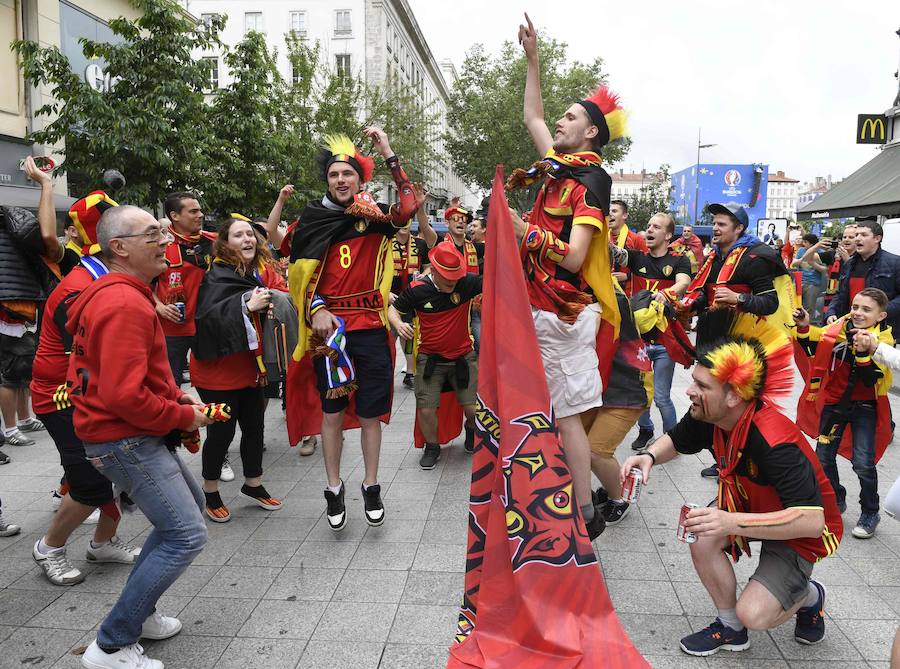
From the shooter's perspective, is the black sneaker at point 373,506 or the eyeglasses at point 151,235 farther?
the black sneaker at point 373,506

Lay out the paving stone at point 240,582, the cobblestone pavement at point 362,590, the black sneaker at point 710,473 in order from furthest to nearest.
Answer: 1. the black sneaker at point 710,473
2. the paving stone at point 240,582
3. the cobblestone pavement at point 362,590

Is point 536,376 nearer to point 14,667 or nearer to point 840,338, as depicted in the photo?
point 14,667

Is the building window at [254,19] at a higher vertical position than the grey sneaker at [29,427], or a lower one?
higher

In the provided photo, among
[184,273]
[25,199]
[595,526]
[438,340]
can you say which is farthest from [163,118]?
[595,526]

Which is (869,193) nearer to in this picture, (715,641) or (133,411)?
(715,641)

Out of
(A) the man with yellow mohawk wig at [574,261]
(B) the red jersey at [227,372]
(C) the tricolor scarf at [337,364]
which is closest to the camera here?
(A) the man with yellow mohawk wig at [574,261]

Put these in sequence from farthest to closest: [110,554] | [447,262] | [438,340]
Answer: [438,340] < [447,262] < [110,554]

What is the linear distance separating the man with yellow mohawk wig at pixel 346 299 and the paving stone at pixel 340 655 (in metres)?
1.18

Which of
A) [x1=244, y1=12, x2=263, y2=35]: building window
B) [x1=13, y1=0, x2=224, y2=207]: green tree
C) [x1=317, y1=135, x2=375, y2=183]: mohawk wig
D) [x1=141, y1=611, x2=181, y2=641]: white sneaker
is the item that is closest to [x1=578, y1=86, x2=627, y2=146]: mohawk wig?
[x1=317, y1=135, x2=375, y2=183]: mohawk wig

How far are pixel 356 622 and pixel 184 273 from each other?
2.94 metres

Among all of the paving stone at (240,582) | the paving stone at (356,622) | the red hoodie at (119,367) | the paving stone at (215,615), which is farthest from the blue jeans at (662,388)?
the red hoodie at (119,367)

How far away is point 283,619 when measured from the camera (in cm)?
313

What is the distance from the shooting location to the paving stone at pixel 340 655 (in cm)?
277

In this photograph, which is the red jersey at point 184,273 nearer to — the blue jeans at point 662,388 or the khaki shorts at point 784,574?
the blue jeans at point 662,388
